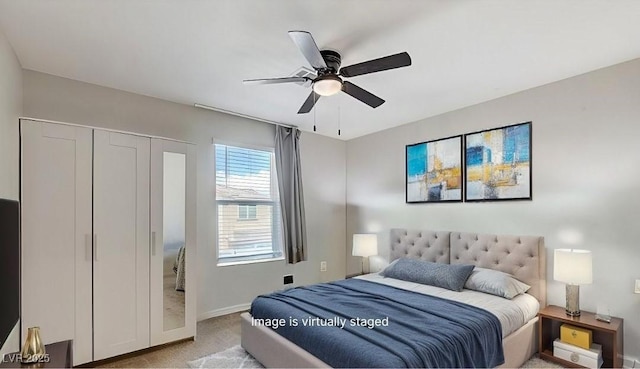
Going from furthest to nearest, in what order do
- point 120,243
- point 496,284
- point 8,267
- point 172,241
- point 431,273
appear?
point 431,273 → point 172,241 → point 496,284 → point 120,243 → point 8,267

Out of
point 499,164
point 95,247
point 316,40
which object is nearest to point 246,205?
point 95,247

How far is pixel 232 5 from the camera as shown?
1915mm

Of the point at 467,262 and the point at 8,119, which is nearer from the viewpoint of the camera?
the point at 8,119

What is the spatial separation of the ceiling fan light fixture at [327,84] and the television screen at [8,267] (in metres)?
1.88

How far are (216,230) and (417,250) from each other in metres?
2.47

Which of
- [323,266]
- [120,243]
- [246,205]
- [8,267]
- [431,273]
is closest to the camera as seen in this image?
[8,267]

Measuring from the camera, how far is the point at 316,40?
2299mm

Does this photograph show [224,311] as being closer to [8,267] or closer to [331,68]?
[8,267]

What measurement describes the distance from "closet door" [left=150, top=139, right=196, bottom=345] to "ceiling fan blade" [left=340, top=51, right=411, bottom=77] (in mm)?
1918

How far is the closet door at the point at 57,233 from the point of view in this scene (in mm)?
2469

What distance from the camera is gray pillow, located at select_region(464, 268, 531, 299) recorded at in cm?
292

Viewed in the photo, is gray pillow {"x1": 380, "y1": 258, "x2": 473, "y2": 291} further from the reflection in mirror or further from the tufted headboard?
the reflection in mirror

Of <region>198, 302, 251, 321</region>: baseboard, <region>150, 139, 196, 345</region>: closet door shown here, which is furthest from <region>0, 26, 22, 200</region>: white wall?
<region>198, 302, 251, 321</region>: baseboard

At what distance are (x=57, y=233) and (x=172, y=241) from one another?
882 millimetres
